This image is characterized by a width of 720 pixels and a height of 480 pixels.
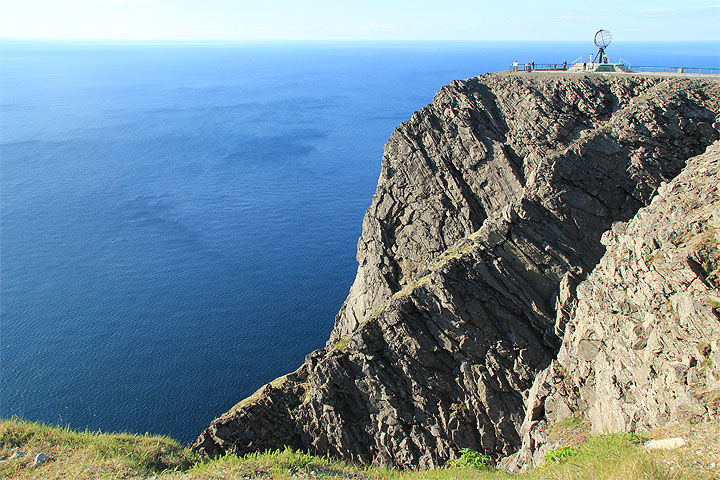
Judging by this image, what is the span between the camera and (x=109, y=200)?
120 m


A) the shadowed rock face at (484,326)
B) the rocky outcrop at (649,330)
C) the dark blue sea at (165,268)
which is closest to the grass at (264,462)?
the rocky outcrop at (649,330)

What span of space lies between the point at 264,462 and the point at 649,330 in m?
17.5

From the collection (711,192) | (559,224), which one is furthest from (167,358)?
(711,192)

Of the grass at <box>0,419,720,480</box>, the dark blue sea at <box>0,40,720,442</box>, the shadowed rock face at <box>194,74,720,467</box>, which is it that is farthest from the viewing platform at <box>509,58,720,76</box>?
the dark blue sea at <box>0,40,720,442</box>

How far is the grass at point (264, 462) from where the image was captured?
16.8 meters

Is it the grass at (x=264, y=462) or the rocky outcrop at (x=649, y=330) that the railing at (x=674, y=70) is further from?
the grass at (x=264, y=462)

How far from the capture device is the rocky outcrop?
21047 mm

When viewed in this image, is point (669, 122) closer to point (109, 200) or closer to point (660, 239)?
point (660, 239)

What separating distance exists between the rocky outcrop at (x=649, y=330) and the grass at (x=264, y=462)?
159cm

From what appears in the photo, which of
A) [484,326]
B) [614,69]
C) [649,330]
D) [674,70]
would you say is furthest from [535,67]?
[649,330]

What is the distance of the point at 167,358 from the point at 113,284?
24.0 m

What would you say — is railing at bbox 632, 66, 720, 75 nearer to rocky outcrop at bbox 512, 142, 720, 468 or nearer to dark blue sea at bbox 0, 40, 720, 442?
rocky outcrop at bbox 512, 142, 720, 468

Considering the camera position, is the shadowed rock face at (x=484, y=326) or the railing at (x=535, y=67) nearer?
the shadowed rock face at (x=484, y=326)

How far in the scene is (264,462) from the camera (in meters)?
23.4
